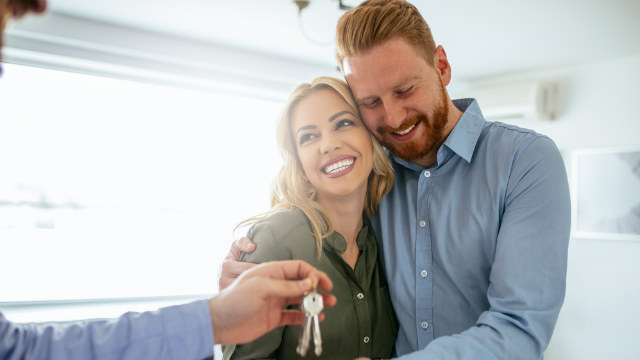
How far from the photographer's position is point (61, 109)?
9.84 feet

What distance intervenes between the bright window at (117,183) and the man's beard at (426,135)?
1509 millimetres

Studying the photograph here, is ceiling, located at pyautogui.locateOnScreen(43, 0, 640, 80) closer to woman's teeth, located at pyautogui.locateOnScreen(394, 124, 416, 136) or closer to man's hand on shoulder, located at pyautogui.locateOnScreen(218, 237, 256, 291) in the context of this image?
woman's teeth, located at pyautogui.locateOnScreen(394, 124, 416, 136)

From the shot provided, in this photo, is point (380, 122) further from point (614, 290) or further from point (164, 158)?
point (614, 290)

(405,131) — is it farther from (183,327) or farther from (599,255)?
(599,255)

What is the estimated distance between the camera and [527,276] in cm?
96

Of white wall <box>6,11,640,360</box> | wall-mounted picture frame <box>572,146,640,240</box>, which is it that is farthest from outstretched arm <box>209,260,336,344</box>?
wall-mounted picture frame <box>572,146,640,240</box>

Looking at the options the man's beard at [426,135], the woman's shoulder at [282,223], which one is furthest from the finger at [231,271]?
the man's beard at [426,135]

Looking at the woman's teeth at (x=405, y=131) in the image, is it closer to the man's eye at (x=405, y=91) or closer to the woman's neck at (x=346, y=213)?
the man's eye at (x=405, y=91)

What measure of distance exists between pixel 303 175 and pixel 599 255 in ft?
10.3

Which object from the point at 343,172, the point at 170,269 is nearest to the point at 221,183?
the point at 170,269

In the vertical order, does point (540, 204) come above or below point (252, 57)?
below

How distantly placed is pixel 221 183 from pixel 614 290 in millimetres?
3122

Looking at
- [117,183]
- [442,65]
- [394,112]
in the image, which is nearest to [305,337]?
[394,112]

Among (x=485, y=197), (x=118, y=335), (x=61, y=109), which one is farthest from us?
(x=61, y=109)
